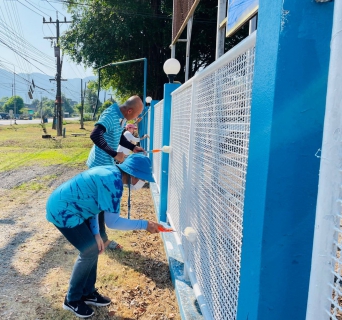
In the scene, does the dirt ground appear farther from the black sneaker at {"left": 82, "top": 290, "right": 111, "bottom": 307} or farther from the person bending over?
the person bending over

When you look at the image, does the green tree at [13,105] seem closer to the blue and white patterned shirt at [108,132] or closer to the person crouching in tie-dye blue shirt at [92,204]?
the blue and white patterned shirt at [108,132]

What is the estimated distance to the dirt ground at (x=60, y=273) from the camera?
2.76m

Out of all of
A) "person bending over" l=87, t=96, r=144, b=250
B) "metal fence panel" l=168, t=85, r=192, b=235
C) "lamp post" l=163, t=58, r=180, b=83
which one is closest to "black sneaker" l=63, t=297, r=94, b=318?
"person bending over" l=87, t=96, r=144, b=250

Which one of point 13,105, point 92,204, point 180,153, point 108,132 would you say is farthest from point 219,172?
point 13,105

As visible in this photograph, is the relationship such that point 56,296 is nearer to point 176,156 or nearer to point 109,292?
point 109,292

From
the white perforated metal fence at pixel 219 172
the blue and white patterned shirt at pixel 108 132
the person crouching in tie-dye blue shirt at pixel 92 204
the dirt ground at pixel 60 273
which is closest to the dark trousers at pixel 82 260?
the person crouching in tie-dye blue shirt at pixel 92 204

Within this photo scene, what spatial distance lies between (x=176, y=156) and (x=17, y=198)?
4279 mm

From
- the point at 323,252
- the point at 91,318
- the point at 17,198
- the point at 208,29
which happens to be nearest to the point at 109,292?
the point at 91,318

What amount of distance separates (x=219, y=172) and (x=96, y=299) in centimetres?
182

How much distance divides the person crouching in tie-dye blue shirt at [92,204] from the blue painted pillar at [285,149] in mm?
1279

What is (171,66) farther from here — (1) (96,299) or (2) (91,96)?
(2) (91,96)

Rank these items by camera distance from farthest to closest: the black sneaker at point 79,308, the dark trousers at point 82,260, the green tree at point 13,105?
the green tree at point 13,105 → the black sneaker at point 79,308 → the dark trousers at point 82,260

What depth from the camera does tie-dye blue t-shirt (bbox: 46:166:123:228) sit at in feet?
7.51

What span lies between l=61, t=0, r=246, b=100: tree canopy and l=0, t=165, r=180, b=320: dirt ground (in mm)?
12154
